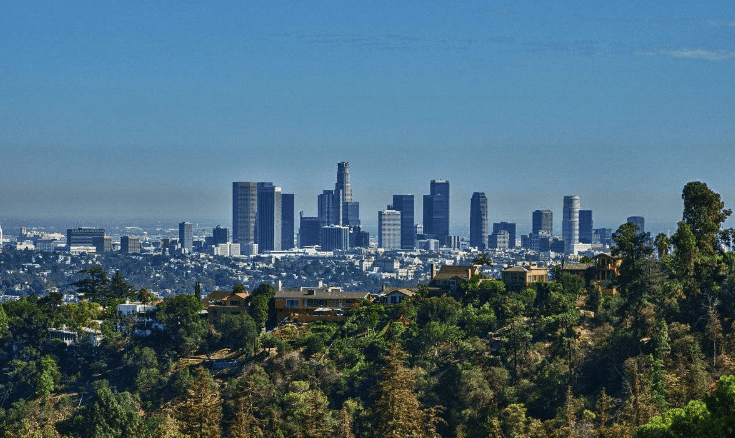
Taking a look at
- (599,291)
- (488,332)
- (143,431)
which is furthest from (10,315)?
(599,291)

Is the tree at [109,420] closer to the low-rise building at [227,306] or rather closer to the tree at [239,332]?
the tree at [239,332]

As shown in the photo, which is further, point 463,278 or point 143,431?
point 463,278

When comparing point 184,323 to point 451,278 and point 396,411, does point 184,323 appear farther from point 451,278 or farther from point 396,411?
point 396,411

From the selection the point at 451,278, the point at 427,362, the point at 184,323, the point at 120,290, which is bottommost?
the point at 427,362

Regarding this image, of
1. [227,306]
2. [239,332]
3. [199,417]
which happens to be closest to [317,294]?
[227,306]

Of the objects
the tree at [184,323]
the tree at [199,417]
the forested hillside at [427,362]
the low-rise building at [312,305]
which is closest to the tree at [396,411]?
the forested hillside at [427,362]

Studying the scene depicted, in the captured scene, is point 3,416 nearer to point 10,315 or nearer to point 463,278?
point 10,315
